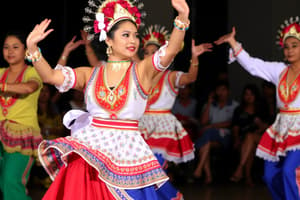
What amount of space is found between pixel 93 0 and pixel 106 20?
0.69 feet

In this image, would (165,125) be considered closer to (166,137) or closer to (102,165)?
(166,137)

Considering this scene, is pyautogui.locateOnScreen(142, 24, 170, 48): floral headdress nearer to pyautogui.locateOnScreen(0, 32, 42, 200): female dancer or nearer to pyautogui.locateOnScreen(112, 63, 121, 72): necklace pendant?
pyautogui.locateOnScreen(0, 32, 42, 200): female dancer

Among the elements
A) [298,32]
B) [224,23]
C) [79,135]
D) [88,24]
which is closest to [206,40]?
[224,23]

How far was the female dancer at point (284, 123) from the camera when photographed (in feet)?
15.8

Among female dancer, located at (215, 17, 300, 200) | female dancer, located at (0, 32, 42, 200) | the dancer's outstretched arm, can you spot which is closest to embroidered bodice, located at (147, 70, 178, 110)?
female dancer, located at (215, 17, 300, 200)

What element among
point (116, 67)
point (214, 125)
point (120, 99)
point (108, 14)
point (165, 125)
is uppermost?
point (108, 14)

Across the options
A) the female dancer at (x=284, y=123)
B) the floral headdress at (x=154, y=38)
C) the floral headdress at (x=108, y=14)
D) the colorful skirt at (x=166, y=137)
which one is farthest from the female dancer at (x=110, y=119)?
the floral headdress at (x=154, y=38)

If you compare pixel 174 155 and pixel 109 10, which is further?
pixel 174 155

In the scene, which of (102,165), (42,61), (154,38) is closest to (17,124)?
(42,61)

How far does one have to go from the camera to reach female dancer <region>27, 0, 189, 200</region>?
3.36 meters

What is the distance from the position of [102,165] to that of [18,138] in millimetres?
1557

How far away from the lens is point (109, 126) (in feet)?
11.6

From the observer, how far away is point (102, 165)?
11.0 feet

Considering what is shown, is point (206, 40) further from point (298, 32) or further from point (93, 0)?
point (93, 0)
